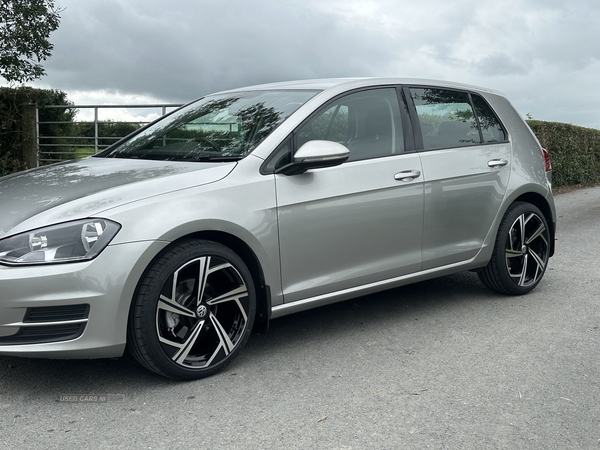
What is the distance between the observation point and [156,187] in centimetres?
374

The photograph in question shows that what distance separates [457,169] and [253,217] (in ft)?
6.10

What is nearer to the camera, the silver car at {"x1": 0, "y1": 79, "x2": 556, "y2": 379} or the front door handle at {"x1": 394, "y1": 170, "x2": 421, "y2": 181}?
the silver car at {"x1": 0, "y1": 79, "x2": 556, "y2": 379}

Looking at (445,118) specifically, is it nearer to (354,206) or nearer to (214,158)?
(354,206)

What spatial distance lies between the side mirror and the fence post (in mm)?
11199

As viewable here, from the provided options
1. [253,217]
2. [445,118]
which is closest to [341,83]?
[445,118]

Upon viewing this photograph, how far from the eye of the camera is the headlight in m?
3.39

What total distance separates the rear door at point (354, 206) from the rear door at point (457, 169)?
6.6 inches

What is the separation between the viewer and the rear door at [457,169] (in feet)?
16.2

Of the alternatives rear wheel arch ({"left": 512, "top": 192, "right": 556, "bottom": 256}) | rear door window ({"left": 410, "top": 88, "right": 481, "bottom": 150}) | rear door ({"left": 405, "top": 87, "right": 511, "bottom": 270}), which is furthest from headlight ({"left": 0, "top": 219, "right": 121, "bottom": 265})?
rear wheel arch ({"left": 512, "top": 192, "right": 556, "bottom": 256})

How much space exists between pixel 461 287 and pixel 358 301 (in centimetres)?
106

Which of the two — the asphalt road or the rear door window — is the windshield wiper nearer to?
the asphalt road

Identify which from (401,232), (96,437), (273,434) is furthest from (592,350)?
(96,437)

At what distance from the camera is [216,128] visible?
4.57m

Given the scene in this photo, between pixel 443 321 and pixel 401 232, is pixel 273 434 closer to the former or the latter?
pixel 401 232
